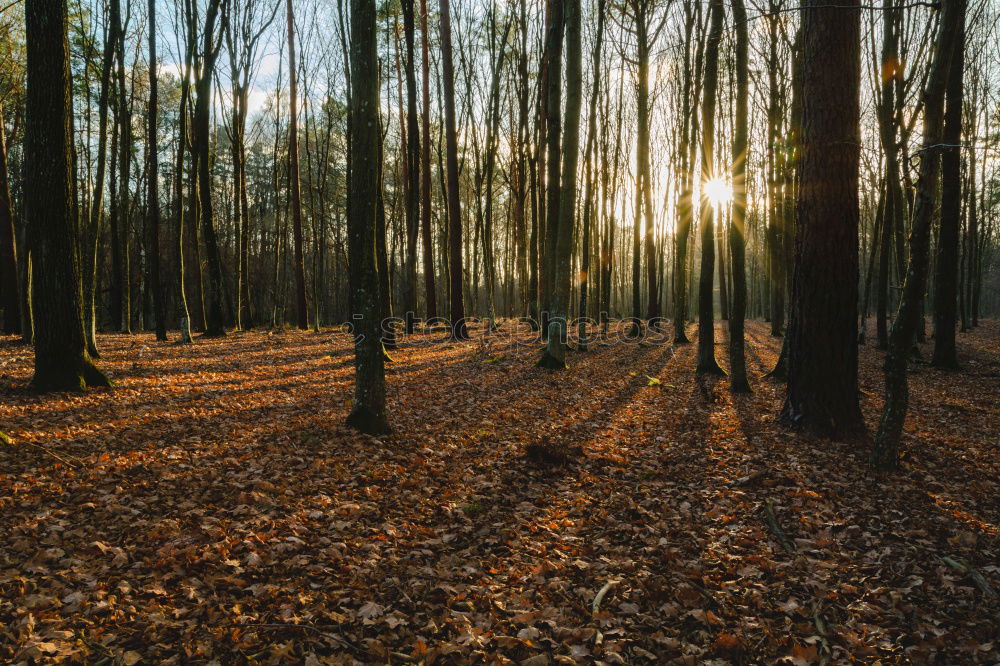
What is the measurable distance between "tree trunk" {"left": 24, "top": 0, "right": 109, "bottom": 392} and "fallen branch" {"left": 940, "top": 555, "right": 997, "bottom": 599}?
32.4 ft

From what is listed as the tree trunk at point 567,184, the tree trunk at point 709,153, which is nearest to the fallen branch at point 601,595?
the tree trunk at point 709,153

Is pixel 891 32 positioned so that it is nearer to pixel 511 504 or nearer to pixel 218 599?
pixel 511 504

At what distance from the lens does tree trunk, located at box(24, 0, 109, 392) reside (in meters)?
6.44

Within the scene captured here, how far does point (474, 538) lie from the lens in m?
4.21

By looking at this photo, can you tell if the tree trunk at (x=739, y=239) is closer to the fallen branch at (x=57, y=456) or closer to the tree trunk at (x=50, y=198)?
the fallen branch at (x=57, y=456)

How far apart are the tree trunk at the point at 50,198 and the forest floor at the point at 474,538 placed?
766 mm

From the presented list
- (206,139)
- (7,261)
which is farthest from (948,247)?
(7,261)

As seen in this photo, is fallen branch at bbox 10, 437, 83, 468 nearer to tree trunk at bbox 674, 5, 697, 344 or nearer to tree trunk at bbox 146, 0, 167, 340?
tree trunk at bbox 146, 0, 167, 340

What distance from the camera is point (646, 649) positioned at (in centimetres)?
295

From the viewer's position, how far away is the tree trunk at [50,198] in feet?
21.1

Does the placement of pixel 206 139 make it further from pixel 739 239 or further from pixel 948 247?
pixel 948 247

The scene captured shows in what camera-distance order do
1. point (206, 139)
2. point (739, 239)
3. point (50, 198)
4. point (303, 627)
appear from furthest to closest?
point (206, 139)
point (739, 239)
point (50, 198)
point (303, 627)

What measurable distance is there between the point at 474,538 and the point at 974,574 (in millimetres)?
3654

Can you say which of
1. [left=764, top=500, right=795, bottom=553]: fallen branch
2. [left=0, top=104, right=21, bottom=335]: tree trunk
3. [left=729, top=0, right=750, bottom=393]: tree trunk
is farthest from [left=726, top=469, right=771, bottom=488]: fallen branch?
[left=0, top=104, right=21, bottom=335]: tree trunk
